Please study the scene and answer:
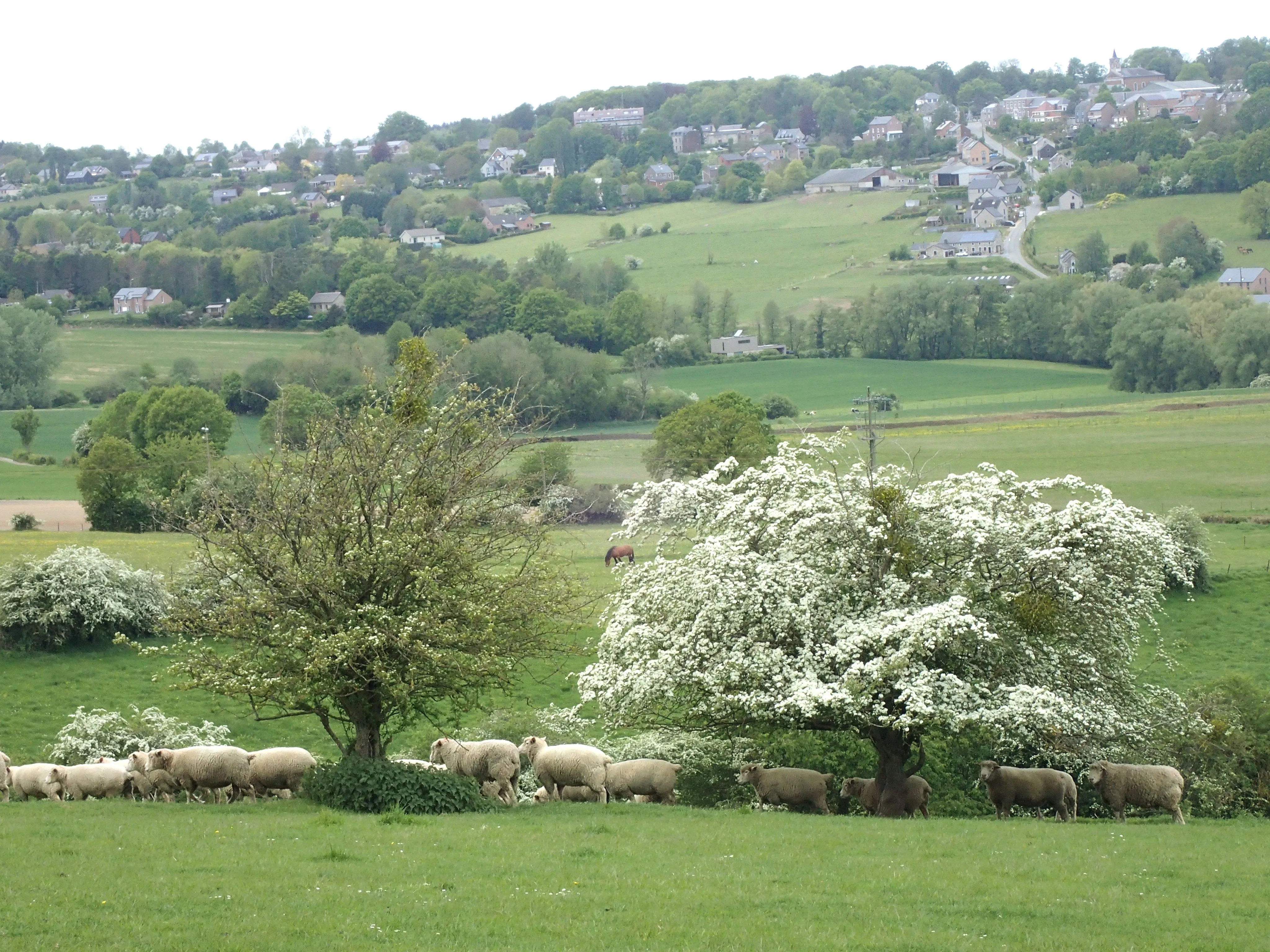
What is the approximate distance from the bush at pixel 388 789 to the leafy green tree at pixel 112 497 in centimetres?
5500

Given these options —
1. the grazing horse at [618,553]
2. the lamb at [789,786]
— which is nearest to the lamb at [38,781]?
the lamb at [789,786]

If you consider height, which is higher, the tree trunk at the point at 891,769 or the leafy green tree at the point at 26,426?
the tree trunk at the point at 891,769

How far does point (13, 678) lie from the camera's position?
124 feet

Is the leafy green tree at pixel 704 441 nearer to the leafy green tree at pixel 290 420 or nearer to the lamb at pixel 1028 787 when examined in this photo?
the leafy green tree at pixel 290 420

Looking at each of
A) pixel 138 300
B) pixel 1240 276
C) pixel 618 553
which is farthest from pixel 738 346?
pixel 618 553

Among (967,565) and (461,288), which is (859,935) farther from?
(461,288)

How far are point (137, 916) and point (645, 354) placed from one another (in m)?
129

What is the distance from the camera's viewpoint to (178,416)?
9750cm

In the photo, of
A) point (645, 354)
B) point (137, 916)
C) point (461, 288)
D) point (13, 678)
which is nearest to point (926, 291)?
point (645, 354)

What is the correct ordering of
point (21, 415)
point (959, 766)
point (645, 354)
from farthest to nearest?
point (645, 354), point (21, 415), point (959, 766)

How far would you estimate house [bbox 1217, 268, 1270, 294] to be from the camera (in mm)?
163625

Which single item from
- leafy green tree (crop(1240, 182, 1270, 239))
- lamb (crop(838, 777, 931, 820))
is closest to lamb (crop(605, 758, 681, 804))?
lamb (crop(838, 777, 931, 820))

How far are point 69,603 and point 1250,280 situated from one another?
156m

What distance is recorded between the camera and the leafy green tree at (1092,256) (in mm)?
180875
